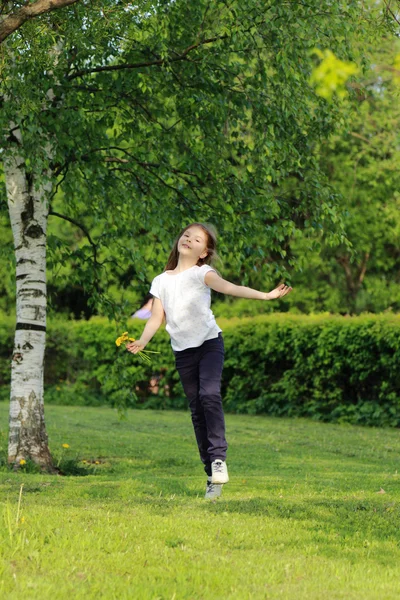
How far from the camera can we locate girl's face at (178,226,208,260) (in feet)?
Result: 23.2

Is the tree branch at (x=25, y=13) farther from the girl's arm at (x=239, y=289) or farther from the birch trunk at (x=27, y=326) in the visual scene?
the birch trunk at (x=27, y=326)

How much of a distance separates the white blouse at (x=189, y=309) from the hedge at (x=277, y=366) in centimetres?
773

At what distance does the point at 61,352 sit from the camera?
23953 mm

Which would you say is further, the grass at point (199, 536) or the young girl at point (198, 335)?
the young girl at point (198, 335)

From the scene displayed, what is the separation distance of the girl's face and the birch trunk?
3.23 m

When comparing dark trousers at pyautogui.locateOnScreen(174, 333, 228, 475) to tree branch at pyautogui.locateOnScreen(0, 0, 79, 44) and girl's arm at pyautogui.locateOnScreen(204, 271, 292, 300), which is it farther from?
tree branch at pyautogui.locateOnScreen(0, 0, 79, 44)

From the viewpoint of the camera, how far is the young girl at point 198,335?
6.82m

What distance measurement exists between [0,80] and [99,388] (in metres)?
16.0

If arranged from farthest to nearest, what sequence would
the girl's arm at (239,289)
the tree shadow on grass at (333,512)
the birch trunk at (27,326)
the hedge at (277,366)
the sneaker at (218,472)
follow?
1. the hedge at (277,366)
2. the birch trunk at (27,326)
3. the sneaker at (218,472)
4. the girl's arm at (239,289)
5. the tree shadow on grass at (333,512)

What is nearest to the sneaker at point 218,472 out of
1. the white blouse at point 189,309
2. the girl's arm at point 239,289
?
the white blouse at point 189,309

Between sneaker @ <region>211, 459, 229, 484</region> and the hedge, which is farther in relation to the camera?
the hedge

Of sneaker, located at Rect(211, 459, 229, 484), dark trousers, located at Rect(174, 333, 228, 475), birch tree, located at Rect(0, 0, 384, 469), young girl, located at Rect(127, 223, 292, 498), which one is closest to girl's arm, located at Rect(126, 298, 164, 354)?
young girl, located at Rect(127, 223, 292, 498)

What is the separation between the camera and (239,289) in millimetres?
6656

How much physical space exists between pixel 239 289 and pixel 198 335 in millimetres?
498
